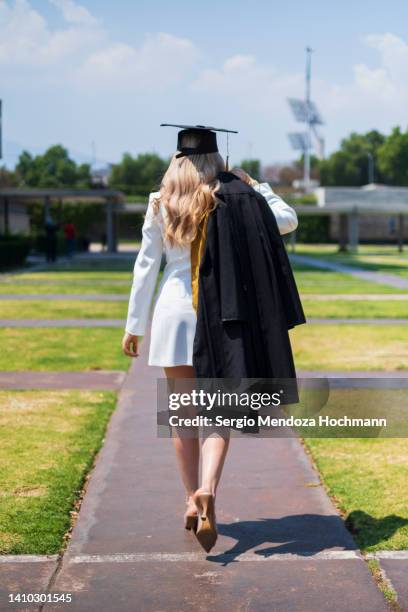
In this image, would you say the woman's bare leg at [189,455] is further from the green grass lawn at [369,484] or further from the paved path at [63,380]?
the paved path at [63,380]

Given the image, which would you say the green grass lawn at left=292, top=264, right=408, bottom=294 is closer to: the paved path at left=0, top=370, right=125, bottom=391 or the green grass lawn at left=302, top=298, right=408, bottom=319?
the green grass lawn at left=302, top=298, right=408, bottom=319

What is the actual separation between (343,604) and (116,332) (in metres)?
9.35

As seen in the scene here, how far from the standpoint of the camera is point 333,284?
23531 mm

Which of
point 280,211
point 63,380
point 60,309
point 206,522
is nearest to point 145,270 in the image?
point 280,211

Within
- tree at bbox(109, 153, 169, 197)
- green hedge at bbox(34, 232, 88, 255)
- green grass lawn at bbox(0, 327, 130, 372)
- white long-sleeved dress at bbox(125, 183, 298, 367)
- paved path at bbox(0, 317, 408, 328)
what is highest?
tree at bbox(109, 153, 169, 197)

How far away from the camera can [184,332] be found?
4133 millimetres

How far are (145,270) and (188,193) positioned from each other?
1.29 feet

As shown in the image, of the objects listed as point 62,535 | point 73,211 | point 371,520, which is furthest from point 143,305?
point 73,211

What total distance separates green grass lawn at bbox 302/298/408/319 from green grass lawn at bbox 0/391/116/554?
25.4 ft

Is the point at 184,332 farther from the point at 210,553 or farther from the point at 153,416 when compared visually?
the point at 153,416

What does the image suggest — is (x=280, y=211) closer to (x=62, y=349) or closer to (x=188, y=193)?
(x=188, y=193)

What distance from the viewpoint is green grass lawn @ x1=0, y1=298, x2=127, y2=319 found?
15.2 metres

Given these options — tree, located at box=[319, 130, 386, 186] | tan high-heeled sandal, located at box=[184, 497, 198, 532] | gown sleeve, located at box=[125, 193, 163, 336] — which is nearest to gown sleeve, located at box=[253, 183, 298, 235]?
gown sleeve, located at box=[125, 193, 163, 336]

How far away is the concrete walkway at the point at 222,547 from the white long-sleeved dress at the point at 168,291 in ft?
2.74
